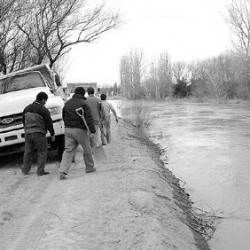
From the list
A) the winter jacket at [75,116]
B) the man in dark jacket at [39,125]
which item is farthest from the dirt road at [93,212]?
the winter jacket at [75,116]

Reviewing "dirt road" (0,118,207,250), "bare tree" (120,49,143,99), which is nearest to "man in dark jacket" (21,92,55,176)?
"dirt road" (0,118,207,250)

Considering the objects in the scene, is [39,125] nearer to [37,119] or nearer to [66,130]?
[37,119]

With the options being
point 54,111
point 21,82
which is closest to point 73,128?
point 54,111

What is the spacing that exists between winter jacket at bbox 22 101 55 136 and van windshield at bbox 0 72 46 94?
3076mm

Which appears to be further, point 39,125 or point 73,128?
point 39,125

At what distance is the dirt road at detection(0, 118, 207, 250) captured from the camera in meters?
5.35

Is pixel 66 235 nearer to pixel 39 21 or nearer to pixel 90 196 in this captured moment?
pixel 90 196

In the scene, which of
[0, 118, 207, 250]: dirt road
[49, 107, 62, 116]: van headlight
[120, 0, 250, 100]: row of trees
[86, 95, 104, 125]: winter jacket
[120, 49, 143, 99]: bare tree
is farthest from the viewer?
[120, 49, 143, 99]: bare tree

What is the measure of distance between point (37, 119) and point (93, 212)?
3.46 m

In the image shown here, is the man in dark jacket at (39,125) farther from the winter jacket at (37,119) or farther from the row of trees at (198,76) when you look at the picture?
the row of trees at (198,76)

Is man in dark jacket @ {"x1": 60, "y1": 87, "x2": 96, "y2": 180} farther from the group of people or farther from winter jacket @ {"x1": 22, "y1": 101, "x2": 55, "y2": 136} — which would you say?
winter jacket @ {"x1": 22, "y1": 101, "x2": 55, "y2": 136}

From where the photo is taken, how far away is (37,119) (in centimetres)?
924

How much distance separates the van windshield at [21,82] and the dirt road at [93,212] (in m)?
3.33

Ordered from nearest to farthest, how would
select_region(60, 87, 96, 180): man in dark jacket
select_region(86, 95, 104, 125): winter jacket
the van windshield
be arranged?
select_region(60, 87, 96, 180): man in dark jacket → select_region(86, 95, 104, 125): winter jacket → the van windshield
